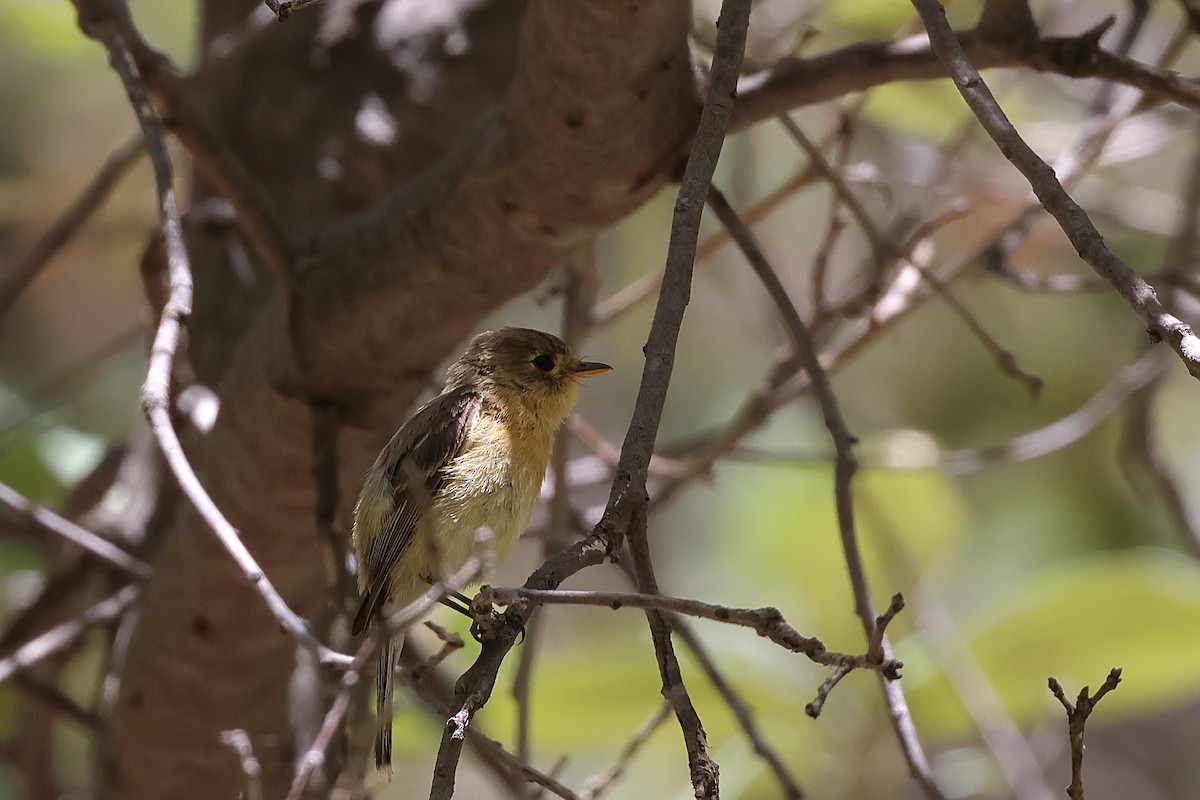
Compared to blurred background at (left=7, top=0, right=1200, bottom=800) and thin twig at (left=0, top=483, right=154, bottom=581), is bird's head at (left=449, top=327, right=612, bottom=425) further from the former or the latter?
thin twig at (left=0, top=483, right=154, bottom=581)

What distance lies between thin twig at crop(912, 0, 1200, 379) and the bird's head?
1.76m

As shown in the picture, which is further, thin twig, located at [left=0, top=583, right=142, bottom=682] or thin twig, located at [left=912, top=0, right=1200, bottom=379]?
thin twig, located at [left=0, top=583, right=142, bottom=682]

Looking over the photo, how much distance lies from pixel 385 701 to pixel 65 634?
34.4 inches

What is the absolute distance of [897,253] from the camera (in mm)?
2668

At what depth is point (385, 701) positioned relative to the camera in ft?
8.45

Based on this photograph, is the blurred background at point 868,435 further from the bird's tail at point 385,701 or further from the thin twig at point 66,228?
the thin twig at point 66,228

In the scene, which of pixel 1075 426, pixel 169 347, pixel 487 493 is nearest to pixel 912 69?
pixel 169 347

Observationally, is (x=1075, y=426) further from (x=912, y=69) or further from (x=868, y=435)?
(x=912, y=69)

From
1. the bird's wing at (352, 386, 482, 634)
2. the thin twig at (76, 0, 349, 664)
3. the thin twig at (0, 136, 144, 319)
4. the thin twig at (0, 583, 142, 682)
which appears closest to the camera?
the thin twig at (76, 0, 349, 664)

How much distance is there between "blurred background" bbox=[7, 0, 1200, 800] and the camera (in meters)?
3.29

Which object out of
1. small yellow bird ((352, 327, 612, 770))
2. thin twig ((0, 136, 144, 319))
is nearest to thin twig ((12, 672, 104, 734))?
small yellow bird ((352, 327, 612, 770))

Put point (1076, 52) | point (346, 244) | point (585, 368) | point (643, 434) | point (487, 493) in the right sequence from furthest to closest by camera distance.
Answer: point (585, 368), point (487, 493), point (346, 244), point (1076, 52), point (643, 434)

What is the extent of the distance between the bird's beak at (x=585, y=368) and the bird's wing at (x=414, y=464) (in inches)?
11.4

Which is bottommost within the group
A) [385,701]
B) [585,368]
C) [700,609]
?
[700,609]
